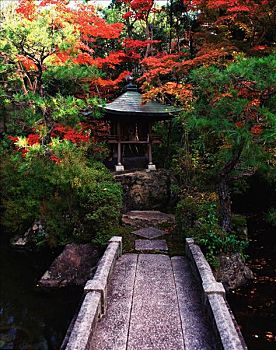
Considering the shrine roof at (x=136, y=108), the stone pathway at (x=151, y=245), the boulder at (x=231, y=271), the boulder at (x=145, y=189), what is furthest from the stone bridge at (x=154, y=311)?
the shrine roof at (x=136, y=108)

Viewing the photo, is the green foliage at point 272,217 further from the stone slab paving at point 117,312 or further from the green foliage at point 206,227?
the stone slab paving at point 117,312

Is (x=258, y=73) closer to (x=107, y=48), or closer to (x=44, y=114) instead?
(x=44, y=114)

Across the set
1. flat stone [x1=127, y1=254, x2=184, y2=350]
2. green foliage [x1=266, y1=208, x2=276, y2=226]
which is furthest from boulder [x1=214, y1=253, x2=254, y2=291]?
green foliage [x1=266, y1=208, x2=276, y2=226]

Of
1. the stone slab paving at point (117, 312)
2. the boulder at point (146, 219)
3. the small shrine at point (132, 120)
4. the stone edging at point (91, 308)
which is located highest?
the small shrine at point (132, 120)

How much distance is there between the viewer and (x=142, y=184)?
1200 cm

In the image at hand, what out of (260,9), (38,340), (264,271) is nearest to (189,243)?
(264,271)

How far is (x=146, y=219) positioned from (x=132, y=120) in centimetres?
377

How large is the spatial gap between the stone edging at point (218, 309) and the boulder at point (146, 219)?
138 inches

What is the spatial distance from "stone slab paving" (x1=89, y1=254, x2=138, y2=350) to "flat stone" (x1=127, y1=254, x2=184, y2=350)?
0.10 meters

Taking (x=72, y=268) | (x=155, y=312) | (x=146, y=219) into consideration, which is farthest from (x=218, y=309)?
(x=146, y=219)

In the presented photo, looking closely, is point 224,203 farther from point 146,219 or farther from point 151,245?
point 146,219

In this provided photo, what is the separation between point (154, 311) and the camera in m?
5.11

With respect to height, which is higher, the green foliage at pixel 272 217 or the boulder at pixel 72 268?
the green foliage at pixel 272 217

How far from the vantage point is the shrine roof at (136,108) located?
11609mm
